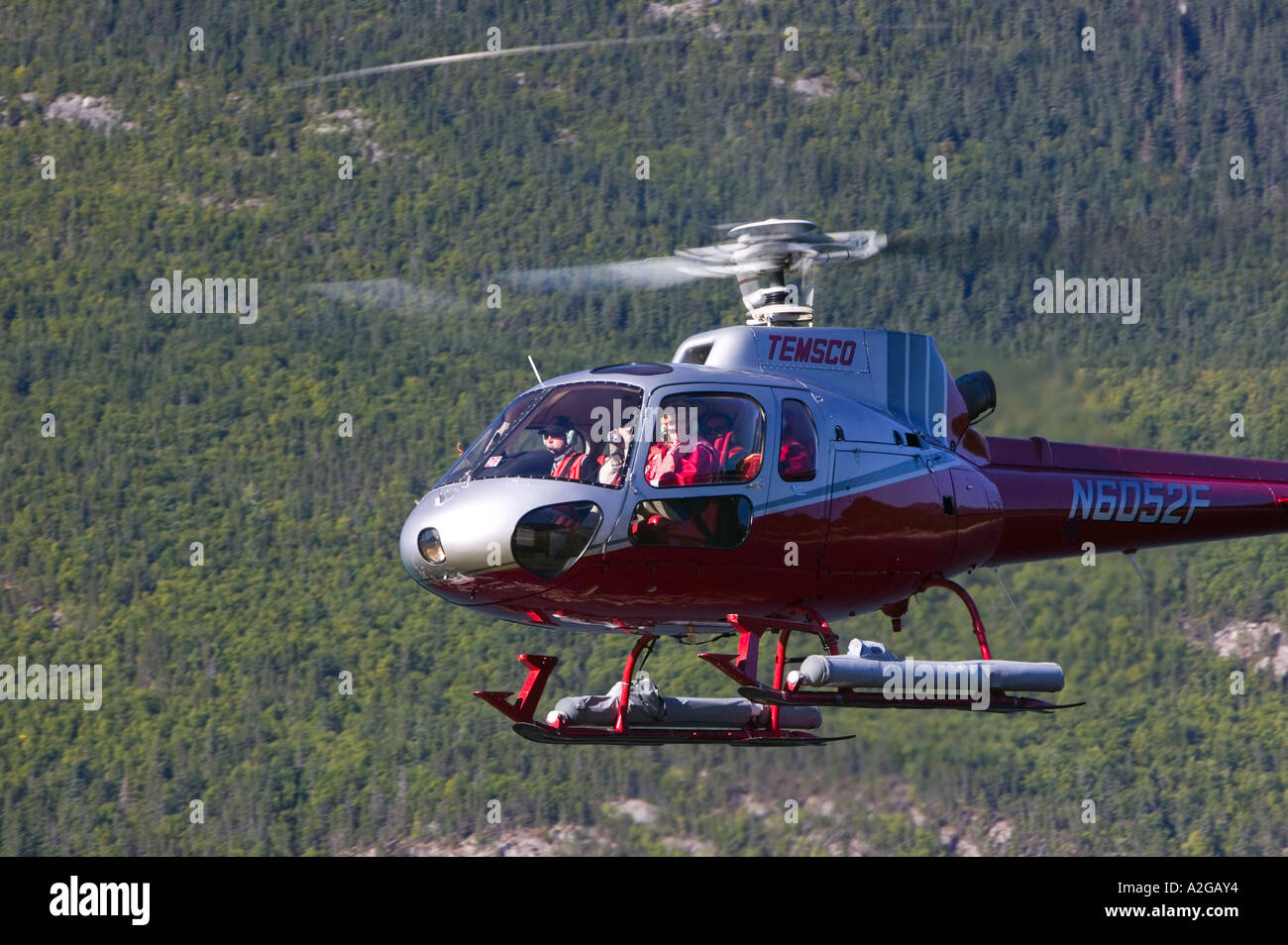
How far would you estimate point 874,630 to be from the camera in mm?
51594

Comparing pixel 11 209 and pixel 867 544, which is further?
pixel 11 209

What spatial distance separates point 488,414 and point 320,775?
1098 cm

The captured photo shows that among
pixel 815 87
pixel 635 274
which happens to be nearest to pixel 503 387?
pixel 815 87

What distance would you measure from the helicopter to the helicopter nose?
17 mm

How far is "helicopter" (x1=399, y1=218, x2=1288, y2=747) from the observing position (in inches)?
637

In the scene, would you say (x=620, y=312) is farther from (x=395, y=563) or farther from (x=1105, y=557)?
(x=1105, y=557)

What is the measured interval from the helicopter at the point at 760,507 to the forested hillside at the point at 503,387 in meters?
19.4

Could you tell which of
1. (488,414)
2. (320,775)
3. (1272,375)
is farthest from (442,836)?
(1272,375)

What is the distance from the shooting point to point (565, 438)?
16.5 meters

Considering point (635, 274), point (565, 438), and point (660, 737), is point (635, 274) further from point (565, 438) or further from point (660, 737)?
point (660, 737)
